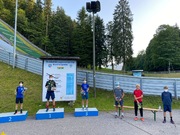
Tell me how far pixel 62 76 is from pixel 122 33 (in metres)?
30.4

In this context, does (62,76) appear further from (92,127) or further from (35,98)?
(92,127)

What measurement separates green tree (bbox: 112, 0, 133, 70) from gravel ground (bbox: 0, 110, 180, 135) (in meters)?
29.5

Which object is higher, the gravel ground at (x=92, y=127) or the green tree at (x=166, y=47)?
the green tree at (x=166, y=47)

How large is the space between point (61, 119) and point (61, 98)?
233 centimetres

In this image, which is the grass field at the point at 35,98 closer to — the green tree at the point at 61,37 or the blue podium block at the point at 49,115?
the blue podium block at the point at 49,115

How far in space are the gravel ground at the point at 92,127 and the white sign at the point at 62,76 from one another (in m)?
2.31

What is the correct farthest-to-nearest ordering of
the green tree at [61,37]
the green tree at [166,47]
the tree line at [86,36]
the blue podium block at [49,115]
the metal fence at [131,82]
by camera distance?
the green tree at [166,47], the green tree at [61,37], the tree line at [86,36], the metal fence at [131,82], the blue podium block at [49,115]

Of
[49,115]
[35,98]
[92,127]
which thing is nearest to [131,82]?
[92,127]

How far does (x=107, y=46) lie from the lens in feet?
142

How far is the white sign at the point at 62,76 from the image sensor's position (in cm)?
1007

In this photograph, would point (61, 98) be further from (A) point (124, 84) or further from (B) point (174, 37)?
(B) point (174, 37)

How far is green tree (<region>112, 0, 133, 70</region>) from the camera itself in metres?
36.7

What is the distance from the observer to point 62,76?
33.7 feet

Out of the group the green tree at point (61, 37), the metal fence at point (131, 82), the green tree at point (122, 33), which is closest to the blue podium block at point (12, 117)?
the metal fence at point (131, 82)
